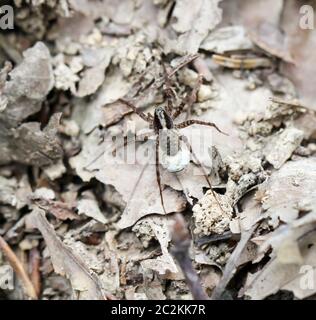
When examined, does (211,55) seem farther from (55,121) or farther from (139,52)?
(55,121)

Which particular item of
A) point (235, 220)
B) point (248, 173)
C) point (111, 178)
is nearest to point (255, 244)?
point (235, 220)

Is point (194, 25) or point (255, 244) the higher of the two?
point (194, 25)

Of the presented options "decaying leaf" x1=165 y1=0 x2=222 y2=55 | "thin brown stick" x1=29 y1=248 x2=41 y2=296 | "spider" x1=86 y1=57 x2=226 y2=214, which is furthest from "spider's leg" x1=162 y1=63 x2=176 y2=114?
A: "thin brown stick" x1=29 y1=248 x2=41 y2=296

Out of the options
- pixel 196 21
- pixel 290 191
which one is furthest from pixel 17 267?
pixel 196 21

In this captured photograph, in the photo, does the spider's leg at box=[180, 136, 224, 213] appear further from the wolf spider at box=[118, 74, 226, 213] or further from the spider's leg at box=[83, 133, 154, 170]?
the spider's leg at box=[83, 133, 154, 170]
